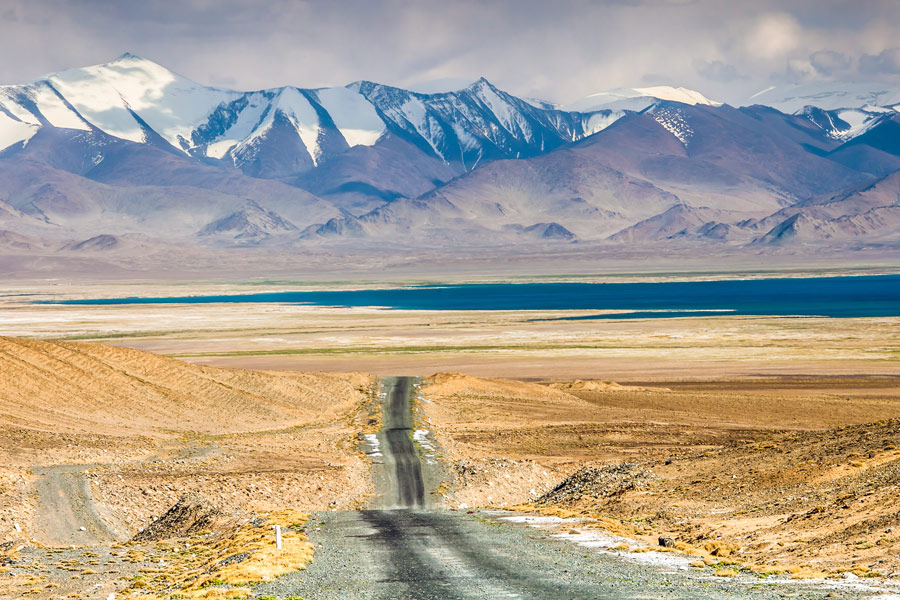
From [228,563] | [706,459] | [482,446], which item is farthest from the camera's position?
[482,446]

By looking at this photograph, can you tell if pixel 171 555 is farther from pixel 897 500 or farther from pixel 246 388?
pixel 246 388

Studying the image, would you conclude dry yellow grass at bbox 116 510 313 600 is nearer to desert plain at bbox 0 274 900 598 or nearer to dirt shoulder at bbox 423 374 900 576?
desert plain at bbox 0 274 900 598

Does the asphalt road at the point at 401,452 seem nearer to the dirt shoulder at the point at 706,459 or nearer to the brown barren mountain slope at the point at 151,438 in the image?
the brown barren mountain slope at the point at 151,438

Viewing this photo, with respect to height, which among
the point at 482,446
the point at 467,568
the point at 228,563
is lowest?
the point at 467,568

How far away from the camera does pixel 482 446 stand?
58.7 m

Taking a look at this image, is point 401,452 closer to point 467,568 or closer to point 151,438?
point 151,438

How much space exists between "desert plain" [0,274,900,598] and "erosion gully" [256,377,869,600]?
1.92 m

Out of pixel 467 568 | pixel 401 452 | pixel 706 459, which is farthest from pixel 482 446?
pixel 467 568

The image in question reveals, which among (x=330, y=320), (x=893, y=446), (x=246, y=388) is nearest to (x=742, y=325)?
(x=330, y=320)

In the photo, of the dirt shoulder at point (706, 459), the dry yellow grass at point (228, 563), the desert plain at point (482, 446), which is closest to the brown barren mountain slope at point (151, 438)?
the desert plain at point (482, 446)

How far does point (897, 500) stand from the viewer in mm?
30938

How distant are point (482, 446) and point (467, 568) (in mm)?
29881

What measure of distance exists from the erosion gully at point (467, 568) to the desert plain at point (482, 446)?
192 cm

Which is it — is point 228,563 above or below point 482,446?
below
